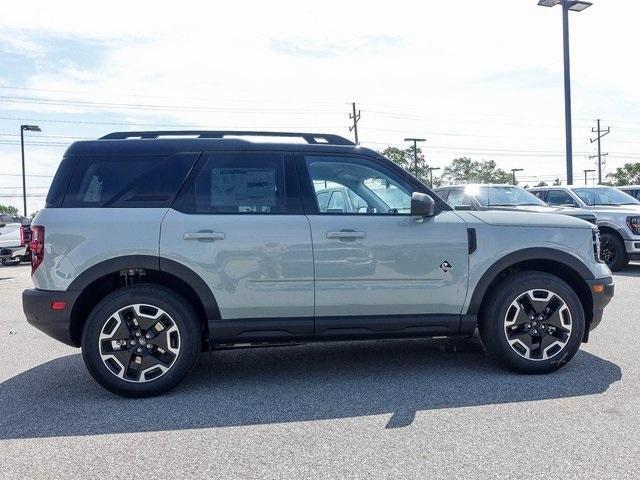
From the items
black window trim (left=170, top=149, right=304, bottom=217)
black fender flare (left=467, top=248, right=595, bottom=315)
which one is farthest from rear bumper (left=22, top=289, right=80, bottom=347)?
black fender flare (left=467, top=248, right=595, bottom=315)

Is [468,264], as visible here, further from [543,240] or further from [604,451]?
[604,451]

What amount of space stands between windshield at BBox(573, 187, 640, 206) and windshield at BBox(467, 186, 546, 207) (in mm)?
2121

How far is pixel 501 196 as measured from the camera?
11.3 metres

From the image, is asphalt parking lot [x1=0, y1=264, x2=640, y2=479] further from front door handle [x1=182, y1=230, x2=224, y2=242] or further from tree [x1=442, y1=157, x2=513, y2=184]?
tree [x1=442, y1=157, x2=513, y2=184]

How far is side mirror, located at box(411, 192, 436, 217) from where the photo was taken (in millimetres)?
4570

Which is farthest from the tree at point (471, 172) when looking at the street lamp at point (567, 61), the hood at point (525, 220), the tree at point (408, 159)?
A: the hood at point (525, 220)

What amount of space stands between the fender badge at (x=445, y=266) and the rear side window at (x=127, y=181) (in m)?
2.12

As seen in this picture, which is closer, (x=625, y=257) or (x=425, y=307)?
(x=425, y=307)

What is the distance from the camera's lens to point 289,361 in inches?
216

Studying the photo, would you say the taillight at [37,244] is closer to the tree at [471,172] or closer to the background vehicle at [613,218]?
the background vehicle at [613,218]

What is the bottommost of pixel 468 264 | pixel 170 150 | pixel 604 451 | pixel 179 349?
pixel 604 451

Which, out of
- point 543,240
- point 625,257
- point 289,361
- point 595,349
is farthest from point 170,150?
point 625,257

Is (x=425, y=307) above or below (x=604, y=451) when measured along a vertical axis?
above

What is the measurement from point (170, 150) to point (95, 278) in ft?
3.71
